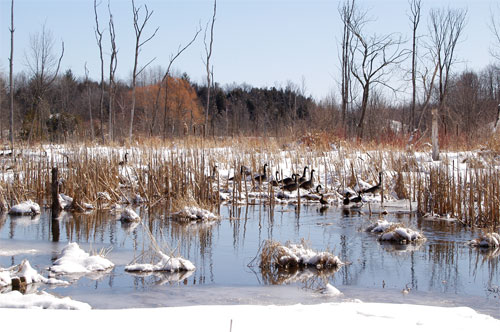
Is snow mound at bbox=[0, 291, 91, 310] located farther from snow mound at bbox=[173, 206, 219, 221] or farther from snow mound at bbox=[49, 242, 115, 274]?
snow mound at bbox=[173, 206, 219, 221]

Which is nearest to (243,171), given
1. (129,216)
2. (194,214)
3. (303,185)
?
(303,185)

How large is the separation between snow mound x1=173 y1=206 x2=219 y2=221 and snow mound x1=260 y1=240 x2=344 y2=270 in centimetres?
342

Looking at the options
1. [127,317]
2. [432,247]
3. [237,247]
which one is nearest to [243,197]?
[237,247]

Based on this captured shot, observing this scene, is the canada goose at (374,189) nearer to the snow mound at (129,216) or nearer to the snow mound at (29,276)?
the snow mound at (129,216)

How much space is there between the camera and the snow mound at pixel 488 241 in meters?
7.45

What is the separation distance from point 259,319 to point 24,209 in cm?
765

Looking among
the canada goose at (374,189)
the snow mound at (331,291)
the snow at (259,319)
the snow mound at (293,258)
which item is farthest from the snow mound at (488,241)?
the canada goose at (374,189)

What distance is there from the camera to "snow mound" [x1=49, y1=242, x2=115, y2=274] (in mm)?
5896

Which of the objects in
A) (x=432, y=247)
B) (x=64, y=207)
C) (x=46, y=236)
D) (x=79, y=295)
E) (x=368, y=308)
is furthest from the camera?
(x=64, y=207)

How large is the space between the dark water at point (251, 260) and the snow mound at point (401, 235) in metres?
0.18

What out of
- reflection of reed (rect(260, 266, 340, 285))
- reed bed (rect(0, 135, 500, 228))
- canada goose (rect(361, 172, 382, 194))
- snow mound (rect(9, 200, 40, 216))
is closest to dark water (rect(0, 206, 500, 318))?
reflection of reed (rect(260, 266, 340, 285))

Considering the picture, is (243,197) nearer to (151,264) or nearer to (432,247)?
(432,247)

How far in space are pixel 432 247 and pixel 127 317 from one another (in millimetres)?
4924

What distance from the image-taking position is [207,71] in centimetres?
2514
